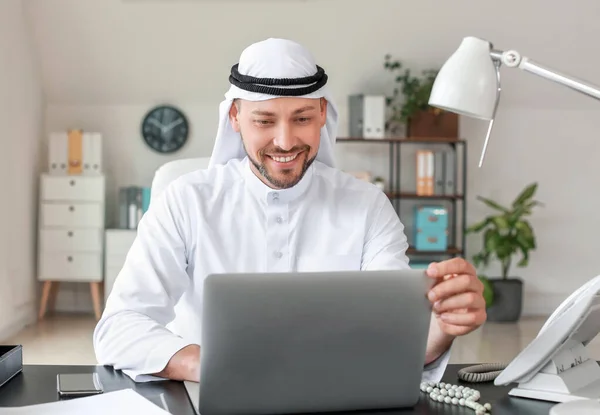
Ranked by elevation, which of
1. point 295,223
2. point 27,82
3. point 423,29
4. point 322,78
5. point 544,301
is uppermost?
point 423,29

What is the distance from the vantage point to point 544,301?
23.0ft

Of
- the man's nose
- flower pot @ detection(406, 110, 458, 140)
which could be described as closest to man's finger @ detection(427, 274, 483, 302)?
the man's nose

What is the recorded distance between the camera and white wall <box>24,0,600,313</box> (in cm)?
623

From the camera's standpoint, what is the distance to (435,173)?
6.59 metres

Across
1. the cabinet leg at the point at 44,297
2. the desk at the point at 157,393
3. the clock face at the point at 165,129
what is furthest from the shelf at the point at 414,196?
the desk at the point at 157,393

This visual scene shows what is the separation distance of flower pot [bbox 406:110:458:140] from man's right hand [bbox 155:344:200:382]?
16.8 feet

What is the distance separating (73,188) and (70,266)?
559 mm

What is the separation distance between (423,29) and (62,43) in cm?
262

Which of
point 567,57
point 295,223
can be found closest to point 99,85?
point 567,57

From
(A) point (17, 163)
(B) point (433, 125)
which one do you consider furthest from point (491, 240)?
(A) point (17, 163)

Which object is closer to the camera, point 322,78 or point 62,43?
point 322,78

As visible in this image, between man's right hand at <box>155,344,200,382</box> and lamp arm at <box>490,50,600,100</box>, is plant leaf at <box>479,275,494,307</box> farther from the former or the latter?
lamp arm at <box>490,50,600,100</box>

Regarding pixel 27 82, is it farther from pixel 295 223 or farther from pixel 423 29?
pixel 295 223

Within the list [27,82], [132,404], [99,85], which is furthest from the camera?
[99,85]
